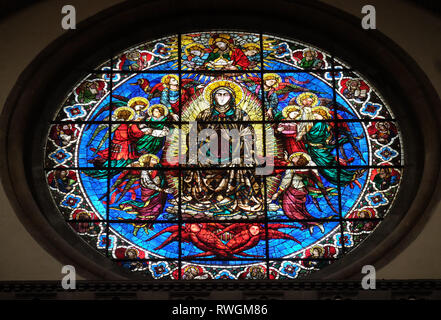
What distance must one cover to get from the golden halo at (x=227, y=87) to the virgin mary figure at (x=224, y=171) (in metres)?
0.01

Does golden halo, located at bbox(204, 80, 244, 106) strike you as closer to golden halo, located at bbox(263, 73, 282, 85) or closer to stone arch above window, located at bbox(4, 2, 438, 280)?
stone arch above window, located at bbox(4, 2, 438, 280)

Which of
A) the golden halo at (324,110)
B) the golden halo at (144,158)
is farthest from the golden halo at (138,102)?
the golden halo at (324,110)

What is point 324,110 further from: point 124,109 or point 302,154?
point 124,109

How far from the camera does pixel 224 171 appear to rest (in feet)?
49.0

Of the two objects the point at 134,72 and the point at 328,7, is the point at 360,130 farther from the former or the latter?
the point at 134,72

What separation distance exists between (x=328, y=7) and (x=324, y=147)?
84.6 inches

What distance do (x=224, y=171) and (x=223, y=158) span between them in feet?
0.68

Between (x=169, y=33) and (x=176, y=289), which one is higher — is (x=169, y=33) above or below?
above

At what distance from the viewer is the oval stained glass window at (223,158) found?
1428cm

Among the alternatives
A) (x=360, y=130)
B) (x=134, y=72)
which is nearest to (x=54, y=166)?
(x=134, y=72)

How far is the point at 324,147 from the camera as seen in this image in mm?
15148

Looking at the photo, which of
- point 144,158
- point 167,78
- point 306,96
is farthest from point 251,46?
point 144,158

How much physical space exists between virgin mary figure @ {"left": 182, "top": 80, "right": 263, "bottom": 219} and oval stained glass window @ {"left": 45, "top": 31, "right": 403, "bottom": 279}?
0.05 ft
